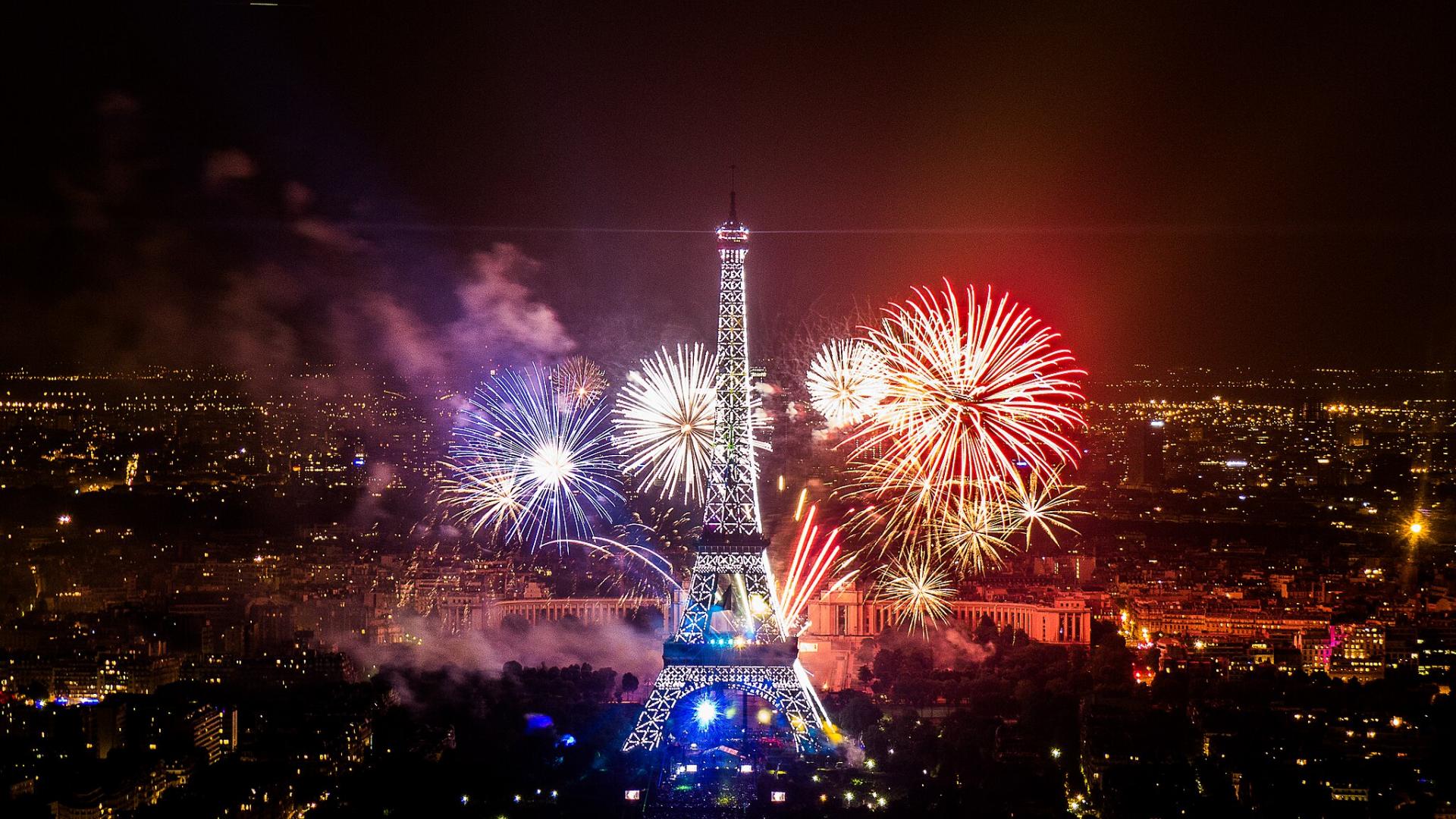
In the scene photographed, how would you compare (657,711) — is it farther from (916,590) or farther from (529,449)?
(916,590)

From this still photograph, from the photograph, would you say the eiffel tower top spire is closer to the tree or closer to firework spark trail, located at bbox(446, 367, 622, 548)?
the tree

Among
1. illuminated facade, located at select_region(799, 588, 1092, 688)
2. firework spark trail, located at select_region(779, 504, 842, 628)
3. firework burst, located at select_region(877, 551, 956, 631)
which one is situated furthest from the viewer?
firework burst, located at select_region(877, 551, 956, 631)

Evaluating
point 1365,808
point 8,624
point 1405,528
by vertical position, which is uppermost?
point 1405,528

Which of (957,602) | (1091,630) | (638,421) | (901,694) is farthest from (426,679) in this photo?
(1091,630)

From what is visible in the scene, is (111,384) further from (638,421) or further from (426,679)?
(638,421)

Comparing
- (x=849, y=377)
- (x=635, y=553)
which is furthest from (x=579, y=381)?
(x=849, y=377)

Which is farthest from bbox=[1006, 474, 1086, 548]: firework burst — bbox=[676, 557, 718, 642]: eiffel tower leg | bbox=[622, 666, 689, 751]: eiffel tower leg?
bbox=[622, 666, 689, 751]: eiffel tower leg

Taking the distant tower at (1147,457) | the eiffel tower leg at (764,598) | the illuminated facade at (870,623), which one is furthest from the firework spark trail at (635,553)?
the distant tower at (1147,457)
